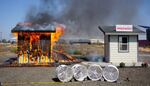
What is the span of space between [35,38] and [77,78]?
9204 mm

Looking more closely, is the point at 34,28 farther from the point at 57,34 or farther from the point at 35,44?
the point at 57,34

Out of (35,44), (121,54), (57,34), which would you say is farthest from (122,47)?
(35,44)

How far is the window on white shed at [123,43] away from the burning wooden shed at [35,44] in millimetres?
5880

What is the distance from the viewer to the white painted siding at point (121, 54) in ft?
77.2

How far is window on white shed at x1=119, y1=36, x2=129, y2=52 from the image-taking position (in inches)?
928

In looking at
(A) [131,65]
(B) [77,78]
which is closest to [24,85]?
(B) [77,78]

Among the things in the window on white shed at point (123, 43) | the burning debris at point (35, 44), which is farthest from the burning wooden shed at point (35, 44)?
the window on white shed at point (123, 43)

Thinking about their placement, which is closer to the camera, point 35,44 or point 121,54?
point 35,44

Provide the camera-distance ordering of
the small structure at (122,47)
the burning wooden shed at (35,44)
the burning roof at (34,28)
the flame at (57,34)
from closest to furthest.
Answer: the burning roof at (34,28) < the burning wooden shed at (35,44) < the flame at (57,34) < the small structure at (122,47)

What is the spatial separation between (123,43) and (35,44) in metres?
7.61

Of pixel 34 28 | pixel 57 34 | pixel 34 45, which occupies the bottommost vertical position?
pixel 34 45

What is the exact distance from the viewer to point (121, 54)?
23531mm

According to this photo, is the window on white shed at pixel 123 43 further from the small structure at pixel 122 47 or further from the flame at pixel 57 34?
the flame at pixel 57 34

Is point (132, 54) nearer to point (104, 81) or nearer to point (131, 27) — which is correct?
point (131, 27)
